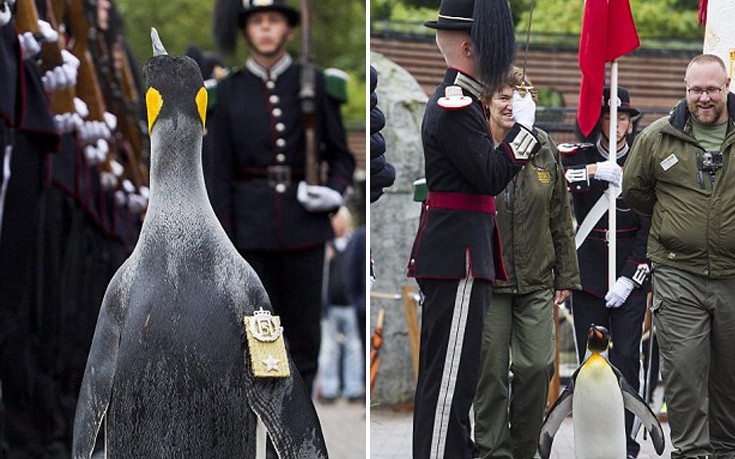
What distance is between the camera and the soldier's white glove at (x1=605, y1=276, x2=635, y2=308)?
10078 mm

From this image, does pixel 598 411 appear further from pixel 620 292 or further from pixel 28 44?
pixel 28 44

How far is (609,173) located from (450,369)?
2407mm

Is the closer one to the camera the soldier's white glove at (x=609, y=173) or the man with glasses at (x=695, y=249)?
the man with glasses at (x=695, y=249)

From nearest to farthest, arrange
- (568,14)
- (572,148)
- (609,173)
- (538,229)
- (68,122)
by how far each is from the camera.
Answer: (538,229), (609,173), (572,148), (68,122), (568,14)

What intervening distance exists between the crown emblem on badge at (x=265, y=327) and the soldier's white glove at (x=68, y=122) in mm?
4951

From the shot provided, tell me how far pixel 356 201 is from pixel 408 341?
485 inches

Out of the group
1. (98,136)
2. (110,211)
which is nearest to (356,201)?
(110,211)

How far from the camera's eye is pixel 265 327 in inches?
237

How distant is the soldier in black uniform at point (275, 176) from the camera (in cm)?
944

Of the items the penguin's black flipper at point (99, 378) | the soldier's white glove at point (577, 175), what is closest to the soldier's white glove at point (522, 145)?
the soldier's white glove at point (577, 175)

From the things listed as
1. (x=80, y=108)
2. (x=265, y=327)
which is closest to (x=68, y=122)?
(x=80, y=108)

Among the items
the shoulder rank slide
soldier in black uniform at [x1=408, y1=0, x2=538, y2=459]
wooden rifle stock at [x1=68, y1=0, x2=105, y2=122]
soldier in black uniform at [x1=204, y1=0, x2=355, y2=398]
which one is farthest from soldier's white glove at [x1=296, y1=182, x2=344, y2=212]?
wooden rifle stock at [x1=68, y1=0, x2=105, y2=122]

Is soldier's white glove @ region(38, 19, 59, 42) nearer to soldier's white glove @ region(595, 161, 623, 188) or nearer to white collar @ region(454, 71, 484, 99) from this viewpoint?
white collar @ region(454, 71, 484, 99)

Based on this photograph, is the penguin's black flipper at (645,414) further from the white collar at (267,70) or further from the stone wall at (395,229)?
the stone wall at (395,229)
